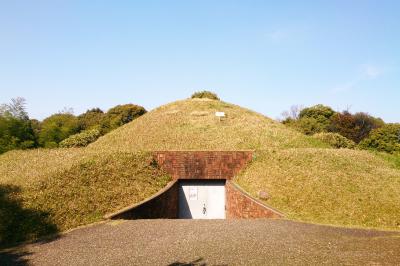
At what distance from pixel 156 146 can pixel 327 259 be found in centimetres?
1753

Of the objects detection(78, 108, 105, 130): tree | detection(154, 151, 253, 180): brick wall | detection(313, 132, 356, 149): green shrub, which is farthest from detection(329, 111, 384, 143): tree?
detection(154, 151, 253, 180): brick wall

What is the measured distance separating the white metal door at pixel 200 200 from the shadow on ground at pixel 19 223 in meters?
7.59

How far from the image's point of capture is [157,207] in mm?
15125

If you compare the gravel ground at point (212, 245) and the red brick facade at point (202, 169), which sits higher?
the red brick facade at point (202, 169)

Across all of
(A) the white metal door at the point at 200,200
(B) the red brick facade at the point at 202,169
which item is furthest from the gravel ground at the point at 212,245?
(A) the white metal door at the point at 200,200

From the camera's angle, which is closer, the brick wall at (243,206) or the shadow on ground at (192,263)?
the shadow on ground at (192,263)

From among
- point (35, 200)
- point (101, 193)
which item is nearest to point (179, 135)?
point (101, 193)

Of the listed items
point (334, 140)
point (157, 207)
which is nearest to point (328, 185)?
point (157, 207)

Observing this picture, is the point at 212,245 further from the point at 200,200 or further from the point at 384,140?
the point at 384,140

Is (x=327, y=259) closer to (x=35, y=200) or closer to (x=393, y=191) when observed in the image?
(x=393, y=191)

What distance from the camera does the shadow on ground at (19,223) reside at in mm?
10719

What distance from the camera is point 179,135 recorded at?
26781 mm

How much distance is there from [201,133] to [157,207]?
40.9 feet

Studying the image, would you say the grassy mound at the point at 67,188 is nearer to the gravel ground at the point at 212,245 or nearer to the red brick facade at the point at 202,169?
the red brick facade at the point at 202,169
